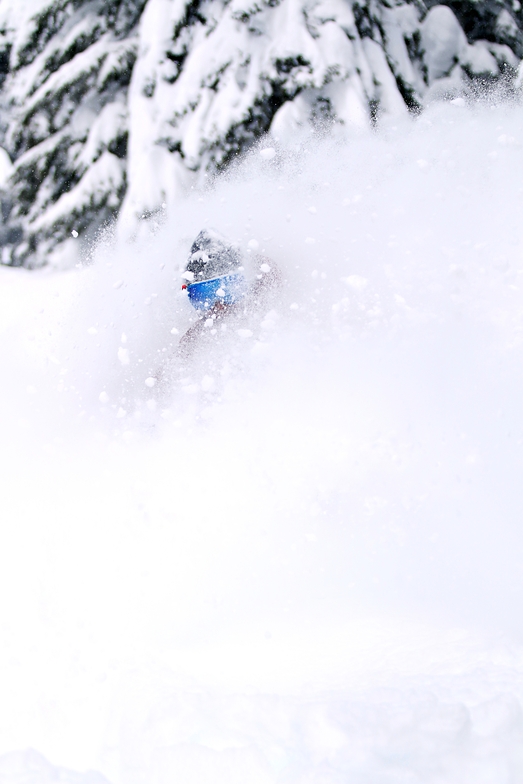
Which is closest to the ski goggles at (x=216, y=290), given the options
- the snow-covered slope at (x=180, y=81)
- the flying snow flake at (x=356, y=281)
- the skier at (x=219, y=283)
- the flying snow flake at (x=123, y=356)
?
the skier at (x=219, y=283)

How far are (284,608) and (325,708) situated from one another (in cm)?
86

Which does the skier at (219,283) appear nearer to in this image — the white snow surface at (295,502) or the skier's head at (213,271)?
the skier's head at (213,271)

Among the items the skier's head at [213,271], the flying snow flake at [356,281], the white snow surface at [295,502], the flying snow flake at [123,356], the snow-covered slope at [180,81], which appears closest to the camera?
the white snow surface at [295,502]

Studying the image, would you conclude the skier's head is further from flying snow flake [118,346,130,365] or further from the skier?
flying snow flake [118,346,130,365]

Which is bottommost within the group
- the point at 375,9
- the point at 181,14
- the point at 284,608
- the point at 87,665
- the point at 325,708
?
the point at 284,608

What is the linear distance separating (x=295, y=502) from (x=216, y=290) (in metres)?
1.38

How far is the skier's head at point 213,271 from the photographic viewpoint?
11.6ft

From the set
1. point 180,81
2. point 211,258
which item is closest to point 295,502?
point 211,258

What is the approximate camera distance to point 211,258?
11.6 feet

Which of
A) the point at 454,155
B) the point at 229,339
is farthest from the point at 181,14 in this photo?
the point at 229,339

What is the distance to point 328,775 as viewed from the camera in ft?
5.02

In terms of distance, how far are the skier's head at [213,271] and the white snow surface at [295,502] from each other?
23 cm

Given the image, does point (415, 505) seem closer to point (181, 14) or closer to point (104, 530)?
point (104, 530)

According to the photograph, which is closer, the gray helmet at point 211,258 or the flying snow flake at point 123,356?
the gray helmet at point 211,258
